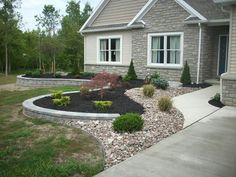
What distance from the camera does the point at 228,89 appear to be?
9.47 metres

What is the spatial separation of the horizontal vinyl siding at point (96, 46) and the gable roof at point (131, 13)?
17.6 inches

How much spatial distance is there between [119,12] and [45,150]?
50.3 ft

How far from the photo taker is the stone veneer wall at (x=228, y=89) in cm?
935

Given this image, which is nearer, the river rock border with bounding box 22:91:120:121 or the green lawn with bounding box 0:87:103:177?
the green lawn with bounding box 0:87:103:177

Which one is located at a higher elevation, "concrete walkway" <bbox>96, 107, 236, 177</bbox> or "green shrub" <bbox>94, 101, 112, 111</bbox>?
"green shrub" <bbox>94, 101, 112, 111</bbox>

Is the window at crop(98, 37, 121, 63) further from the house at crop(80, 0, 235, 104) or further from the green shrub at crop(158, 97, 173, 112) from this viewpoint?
the green shrub at crop(158, 97, 173, 112)

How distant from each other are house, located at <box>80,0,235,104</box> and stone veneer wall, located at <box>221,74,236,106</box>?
188 inches

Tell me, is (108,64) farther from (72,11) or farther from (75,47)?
(72,11)

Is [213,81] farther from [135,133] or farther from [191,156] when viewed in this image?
[191,156]

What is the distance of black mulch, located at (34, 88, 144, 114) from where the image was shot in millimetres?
8016

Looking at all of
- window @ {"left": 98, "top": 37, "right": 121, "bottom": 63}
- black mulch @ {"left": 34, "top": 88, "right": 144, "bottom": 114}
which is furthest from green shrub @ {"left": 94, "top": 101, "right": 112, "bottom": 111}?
window @ {"left": 98, "top": 37, "right": 121, "bottom": 63}

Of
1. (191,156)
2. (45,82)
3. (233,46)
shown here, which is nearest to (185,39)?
(233,46)

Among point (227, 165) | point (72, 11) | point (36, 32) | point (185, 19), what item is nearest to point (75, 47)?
point (36, 32)

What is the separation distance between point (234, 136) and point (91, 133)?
3190 mm
